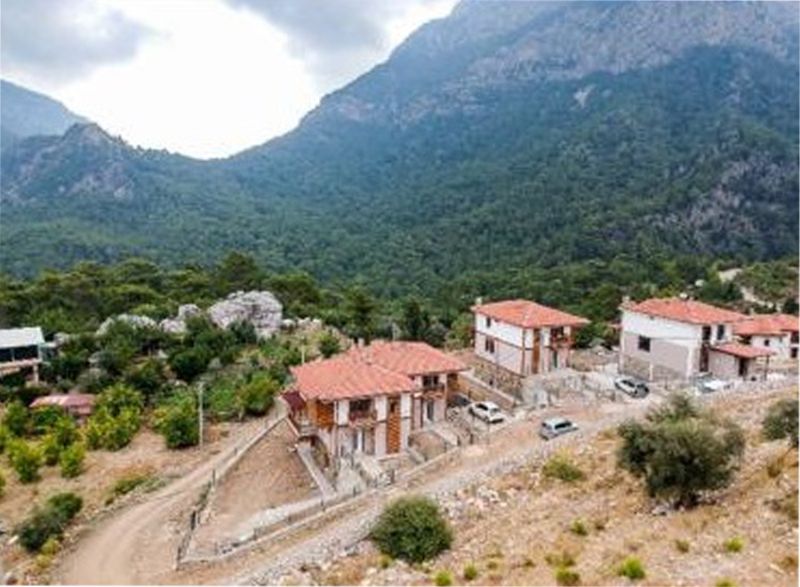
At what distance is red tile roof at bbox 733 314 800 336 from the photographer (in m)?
52.5

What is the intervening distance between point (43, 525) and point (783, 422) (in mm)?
26264

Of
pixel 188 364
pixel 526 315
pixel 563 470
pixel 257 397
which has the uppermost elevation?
pixel 526 315

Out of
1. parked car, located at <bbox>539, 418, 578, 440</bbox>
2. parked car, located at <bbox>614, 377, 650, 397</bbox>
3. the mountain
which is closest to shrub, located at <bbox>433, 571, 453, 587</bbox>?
parked car, located at <bbox>539, 418, 578, 440</bbox>

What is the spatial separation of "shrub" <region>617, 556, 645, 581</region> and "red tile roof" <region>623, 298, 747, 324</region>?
2314 centimetres

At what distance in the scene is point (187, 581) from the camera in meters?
27.1

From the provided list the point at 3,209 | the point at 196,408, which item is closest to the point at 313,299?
the point at 196,408

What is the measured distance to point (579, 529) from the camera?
24.9 meters

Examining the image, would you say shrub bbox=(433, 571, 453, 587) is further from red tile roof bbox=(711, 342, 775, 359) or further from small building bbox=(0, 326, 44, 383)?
small building bbox=(0, 326, 44, 383)

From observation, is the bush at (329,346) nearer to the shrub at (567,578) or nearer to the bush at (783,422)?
the bush at (783,422)

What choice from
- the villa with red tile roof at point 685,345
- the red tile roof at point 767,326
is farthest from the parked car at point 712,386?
the red tile roof at point 767,326

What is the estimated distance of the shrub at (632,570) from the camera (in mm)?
20781

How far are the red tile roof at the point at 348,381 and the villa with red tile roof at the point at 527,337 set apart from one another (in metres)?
9.28

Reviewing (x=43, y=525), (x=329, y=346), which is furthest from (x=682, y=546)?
(x=329, y=346)

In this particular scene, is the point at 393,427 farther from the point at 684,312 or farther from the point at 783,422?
the point at 684,312
